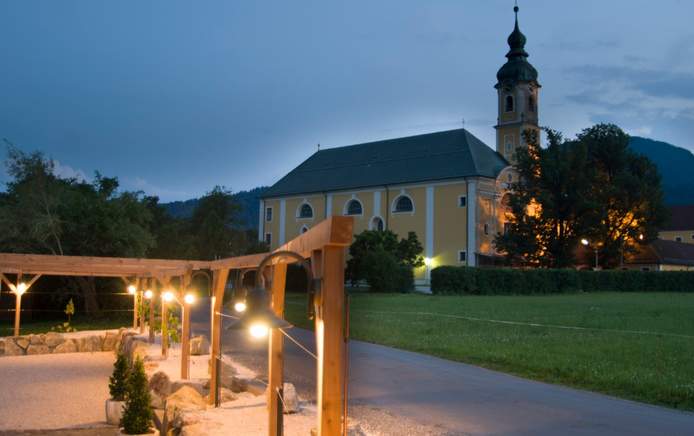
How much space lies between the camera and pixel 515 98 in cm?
6656

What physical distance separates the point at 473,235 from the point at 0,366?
142 feet

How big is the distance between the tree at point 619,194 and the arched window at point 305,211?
25848mm

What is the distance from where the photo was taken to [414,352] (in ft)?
58.0

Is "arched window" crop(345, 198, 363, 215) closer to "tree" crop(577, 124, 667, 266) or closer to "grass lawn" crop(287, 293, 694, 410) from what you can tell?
"tree" crop(577, 124, 667, 266)

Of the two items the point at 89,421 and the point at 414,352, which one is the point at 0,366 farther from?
the point at 414,352

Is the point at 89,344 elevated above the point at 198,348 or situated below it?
below

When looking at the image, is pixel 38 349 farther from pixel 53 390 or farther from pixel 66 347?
pixel 53 390

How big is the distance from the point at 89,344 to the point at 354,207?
148 ft

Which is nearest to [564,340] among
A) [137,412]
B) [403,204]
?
[137,412]

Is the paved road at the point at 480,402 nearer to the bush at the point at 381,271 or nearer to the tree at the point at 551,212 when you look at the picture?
the bush at the point at 381,271

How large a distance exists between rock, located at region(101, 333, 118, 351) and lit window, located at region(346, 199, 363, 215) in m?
43.2

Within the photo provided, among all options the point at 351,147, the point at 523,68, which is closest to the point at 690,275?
the point at 523,68

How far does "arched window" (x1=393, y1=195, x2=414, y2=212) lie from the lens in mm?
61375

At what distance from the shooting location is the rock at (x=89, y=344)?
70.9 ft
